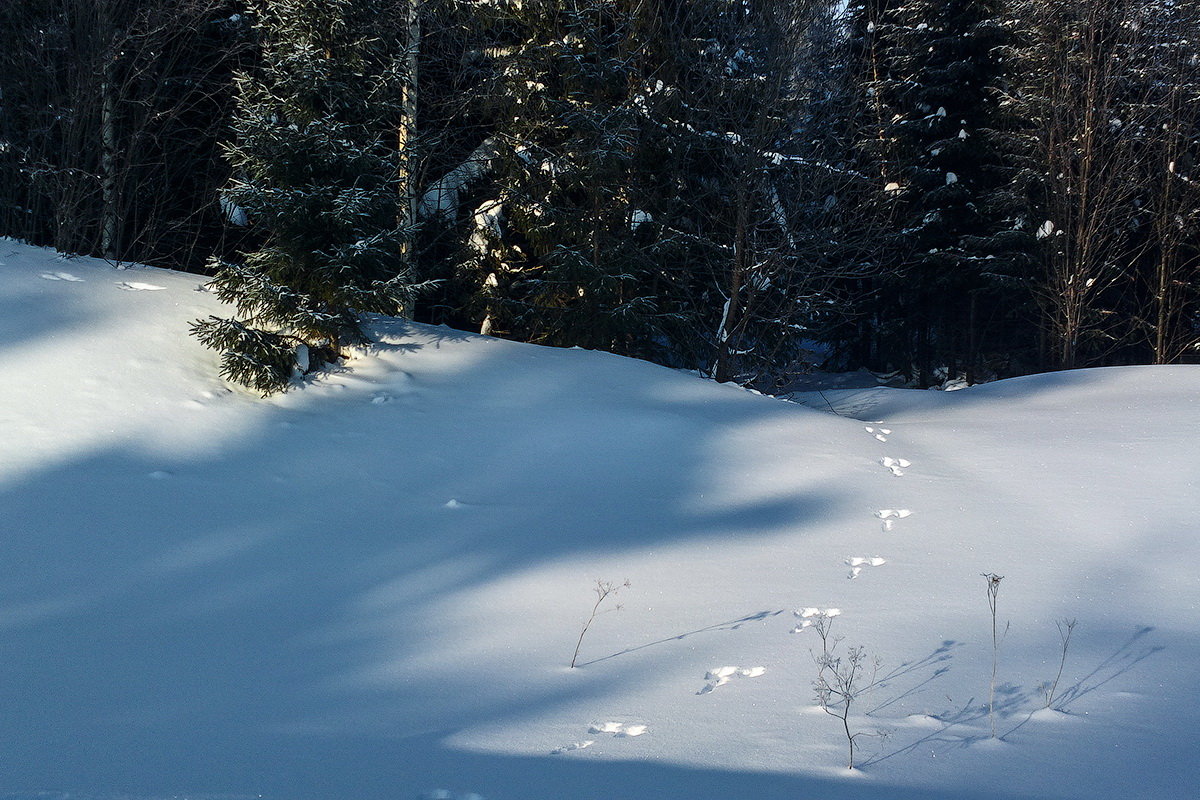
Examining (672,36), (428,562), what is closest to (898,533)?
(428,562)

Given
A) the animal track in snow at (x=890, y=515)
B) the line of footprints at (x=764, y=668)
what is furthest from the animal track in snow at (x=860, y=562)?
the animal track in snow at (x=890, y=515)

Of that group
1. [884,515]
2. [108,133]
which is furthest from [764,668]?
[108,133]

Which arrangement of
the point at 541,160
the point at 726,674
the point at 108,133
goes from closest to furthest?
1. the point at 726,674
2. the point at 108,133
3. the point at 541,160

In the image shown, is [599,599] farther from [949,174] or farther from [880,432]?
[949,174]

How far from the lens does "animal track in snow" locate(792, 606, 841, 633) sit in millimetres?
4664

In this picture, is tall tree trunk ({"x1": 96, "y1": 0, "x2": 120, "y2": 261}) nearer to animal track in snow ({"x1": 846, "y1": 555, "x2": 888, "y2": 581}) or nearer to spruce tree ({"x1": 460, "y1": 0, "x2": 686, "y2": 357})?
spruce tree ({"x1": 460, "y1": 0, "x2": 686, "y2": 357})

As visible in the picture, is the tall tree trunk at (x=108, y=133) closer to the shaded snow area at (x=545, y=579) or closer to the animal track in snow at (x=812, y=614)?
the shaded snow area at (x=545, y=579)

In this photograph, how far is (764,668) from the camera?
417 cm

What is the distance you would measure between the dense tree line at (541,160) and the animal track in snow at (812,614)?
16.7ft

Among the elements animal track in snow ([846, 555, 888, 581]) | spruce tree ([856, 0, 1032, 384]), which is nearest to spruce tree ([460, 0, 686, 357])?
animal track in snow ([846, 555, 888, 581])

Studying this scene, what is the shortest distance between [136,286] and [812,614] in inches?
319

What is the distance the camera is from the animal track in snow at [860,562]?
543cm

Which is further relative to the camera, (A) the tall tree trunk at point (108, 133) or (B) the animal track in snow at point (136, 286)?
(A) the tall tree trunk at point (108, 133)

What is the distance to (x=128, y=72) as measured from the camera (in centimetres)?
1214
